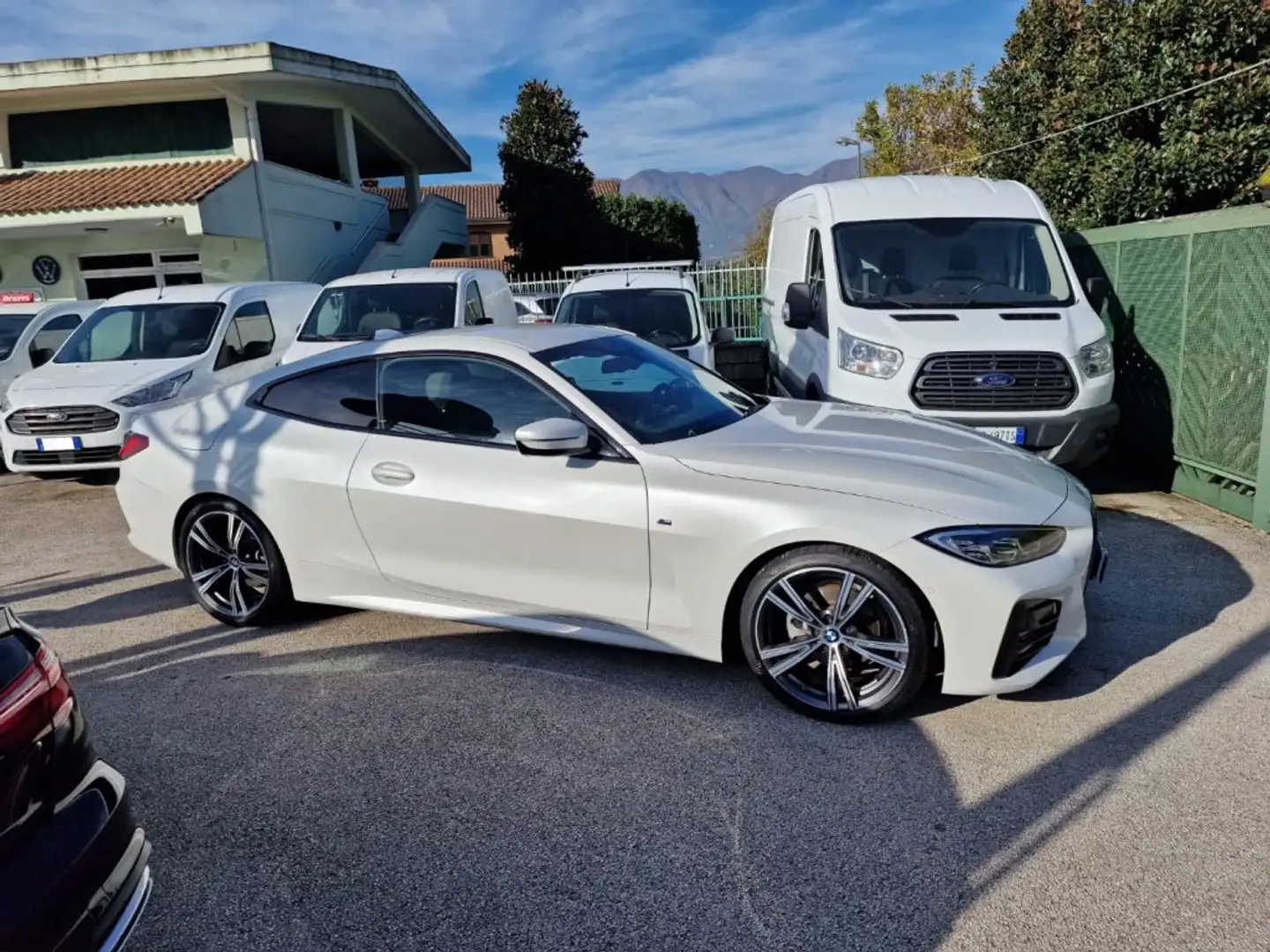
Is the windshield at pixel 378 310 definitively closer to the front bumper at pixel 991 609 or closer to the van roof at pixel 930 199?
the van roof at pixel 930 199

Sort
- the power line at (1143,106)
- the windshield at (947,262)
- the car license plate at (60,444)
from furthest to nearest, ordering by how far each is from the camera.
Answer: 1. the power line at (1143,106)
2. the car license plate at (60,444)
3. the windshield at (947,262)

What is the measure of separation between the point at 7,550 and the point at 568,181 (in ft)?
81.0

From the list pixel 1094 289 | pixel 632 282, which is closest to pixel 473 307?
pixel 632 282

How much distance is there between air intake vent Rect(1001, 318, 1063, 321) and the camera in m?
6.52

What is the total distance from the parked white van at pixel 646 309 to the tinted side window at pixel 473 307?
82cm

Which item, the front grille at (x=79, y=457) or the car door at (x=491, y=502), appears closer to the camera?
the car door at (x=491, y=502)

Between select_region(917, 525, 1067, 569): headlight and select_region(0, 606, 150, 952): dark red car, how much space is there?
2675 millimetres

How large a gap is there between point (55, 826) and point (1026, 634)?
308 centimetres

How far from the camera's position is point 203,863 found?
2867 mm

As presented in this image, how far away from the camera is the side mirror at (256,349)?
946 centimetres

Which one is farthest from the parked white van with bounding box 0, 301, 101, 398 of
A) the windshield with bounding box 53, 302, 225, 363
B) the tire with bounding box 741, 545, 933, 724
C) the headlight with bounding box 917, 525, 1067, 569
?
the headlight with bounding box 917, 525, 1067, 569

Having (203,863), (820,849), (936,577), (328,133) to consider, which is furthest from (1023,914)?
(328,133)

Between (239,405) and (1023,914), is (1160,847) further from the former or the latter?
(239,405)

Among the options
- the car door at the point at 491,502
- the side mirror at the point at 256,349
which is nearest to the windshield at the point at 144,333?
the side mirror at the point at 256,349
